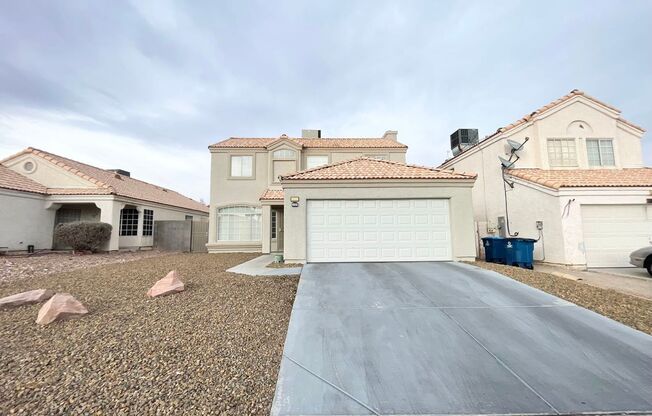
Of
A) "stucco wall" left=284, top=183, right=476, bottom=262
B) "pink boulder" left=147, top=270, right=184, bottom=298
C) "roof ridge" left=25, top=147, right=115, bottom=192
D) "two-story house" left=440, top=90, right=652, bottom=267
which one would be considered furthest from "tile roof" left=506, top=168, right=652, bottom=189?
"roof ridge" left=25, top=147, right=115, bottom=192

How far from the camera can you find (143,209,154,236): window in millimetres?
17766

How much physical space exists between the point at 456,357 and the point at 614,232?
12.0 meters

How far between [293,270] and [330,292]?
257 cm

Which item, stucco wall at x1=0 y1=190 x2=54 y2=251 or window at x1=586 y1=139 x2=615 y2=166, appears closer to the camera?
window at x1=586 y1=139 x2=615 y2=166

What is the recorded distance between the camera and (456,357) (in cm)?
312

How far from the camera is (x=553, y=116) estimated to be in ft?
40.3

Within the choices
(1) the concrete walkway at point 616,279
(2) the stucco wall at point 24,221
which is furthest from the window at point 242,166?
(1) the concrete walkway at point 616,279

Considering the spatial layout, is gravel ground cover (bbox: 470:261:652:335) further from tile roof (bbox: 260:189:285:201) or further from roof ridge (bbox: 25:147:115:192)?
roof ridge (bbox: 25:147:115:192)

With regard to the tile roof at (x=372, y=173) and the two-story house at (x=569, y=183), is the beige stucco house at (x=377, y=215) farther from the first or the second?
the two-story house at (x=569, y=183)

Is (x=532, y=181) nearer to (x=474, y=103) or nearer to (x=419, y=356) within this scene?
(x=474, y=103)

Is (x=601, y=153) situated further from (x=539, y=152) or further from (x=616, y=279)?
(x=616, y=279)

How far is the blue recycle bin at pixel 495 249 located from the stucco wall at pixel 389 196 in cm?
252

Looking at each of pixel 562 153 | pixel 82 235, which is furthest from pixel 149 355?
pixel 562 153

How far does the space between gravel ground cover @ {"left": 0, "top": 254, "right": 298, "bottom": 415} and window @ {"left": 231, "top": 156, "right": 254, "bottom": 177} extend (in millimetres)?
11217
